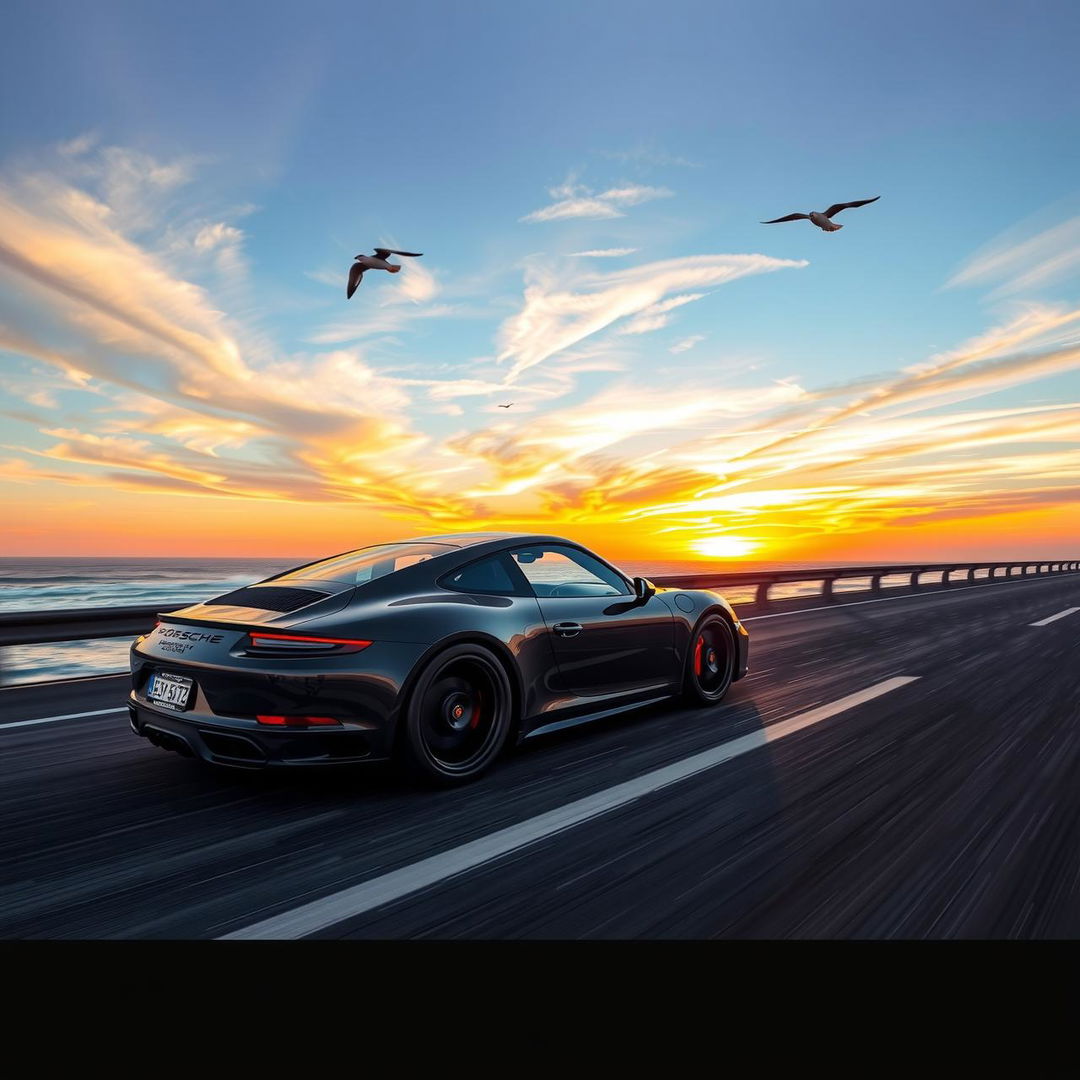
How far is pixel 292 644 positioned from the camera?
3820 millimetres

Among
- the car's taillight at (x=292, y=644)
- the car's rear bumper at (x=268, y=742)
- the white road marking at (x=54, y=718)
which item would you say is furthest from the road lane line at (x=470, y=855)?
the white road marking at (x=54, y=718)

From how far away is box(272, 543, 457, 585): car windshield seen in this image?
185 inches

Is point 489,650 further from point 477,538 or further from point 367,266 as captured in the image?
point 367,266

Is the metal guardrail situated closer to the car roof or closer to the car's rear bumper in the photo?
the car roof

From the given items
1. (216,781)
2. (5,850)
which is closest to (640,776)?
(216,781)

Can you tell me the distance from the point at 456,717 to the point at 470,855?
3.75 feet

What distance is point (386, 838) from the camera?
11.4 ft

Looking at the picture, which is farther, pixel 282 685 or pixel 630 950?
pixel 282 685

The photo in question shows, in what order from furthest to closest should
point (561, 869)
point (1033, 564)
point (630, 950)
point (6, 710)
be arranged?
1. point (1033, 564)
2. point (6, 710)
3. point (561, 869)
4. point (630, 950)

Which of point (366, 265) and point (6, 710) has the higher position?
point (366, 265)

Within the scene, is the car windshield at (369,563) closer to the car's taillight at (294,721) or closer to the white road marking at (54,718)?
the car's taillight at (294,721)

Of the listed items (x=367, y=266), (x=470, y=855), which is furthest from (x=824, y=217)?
(x=470, y=855)

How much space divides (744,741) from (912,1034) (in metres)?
3.10

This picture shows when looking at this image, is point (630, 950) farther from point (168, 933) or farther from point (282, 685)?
point (282, 685)
